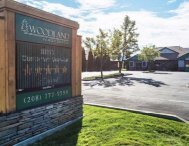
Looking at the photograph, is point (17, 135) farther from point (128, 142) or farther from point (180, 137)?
point (180, 137)

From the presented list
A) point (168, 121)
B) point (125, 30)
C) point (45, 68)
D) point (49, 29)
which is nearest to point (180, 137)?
point (168, 121)

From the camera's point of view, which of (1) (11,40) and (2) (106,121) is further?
(2) (106,121)

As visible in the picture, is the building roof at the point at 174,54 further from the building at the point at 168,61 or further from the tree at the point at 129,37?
the tree at the point at 129,37

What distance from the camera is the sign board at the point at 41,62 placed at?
242 inches

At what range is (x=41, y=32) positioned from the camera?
22.3 feet

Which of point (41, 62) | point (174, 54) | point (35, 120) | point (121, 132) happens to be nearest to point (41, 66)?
point (41, 62)

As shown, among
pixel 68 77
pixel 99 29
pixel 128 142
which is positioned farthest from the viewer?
pixel 99 29

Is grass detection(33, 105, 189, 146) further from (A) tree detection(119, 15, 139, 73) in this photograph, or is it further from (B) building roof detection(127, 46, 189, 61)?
(B) building roof detection(127, 46, 189, 61)

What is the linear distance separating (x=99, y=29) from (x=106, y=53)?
3.63m

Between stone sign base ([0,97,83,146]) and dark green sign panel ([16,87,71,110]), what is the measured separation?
0.16m

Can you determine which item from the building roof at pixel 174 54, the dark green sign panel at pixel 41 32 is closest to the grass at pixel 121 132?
the dark green sign panel at pixel 41 32

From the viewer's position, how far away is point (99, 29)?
33000mm

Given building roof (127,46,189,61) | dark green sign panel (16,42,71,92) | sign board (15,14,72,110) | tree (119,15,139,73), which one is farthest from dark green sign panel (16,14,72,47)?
building roof (127,46,189,61)

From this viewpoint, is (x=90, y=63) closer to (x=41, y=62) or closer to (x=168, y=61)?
(x=168, y=61)
